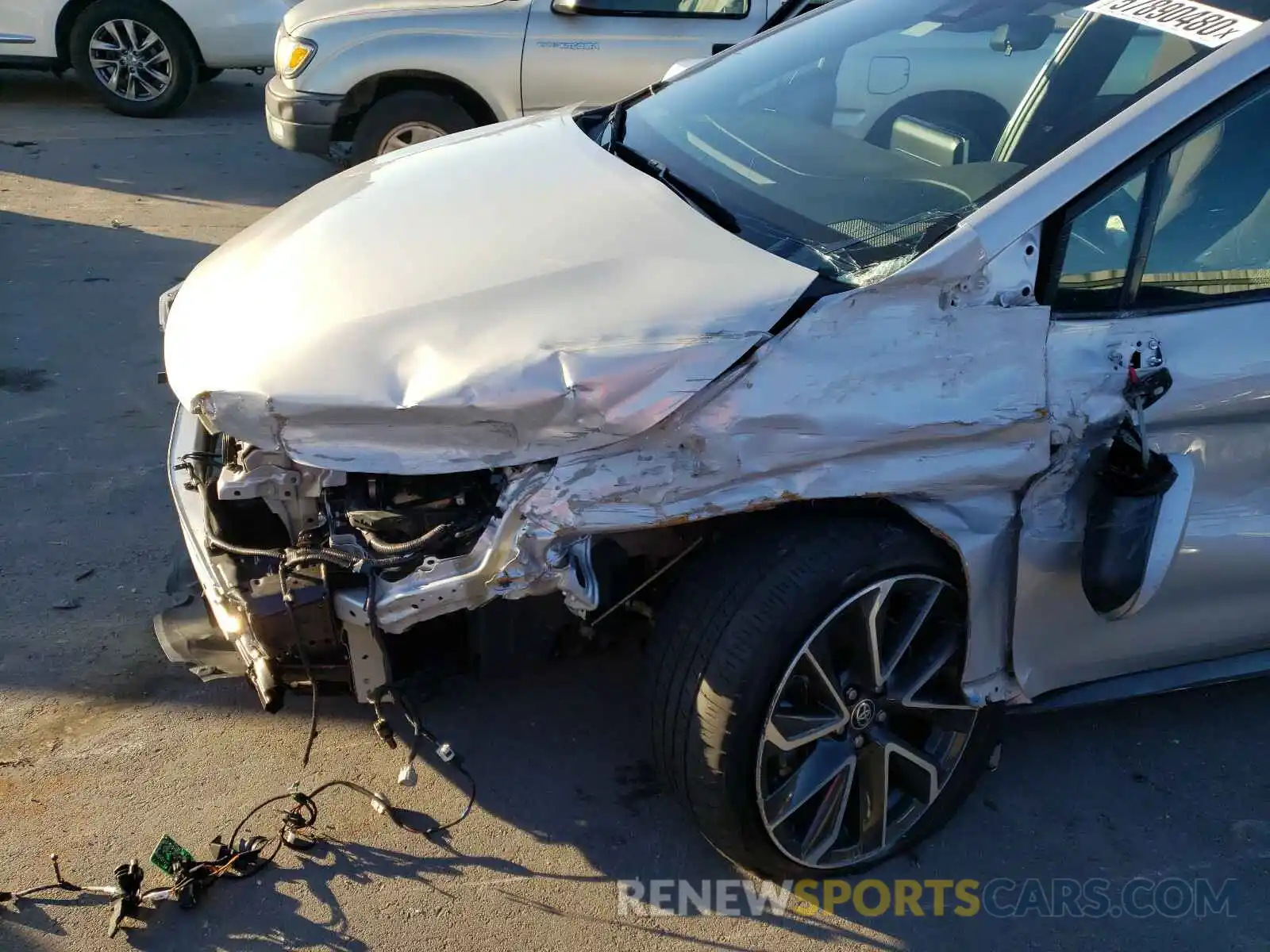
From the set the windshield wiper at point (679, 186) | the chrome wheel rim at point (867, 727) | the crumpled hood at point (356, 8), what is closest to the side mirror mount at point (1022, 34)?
the windshield wiper at point (679, 186)

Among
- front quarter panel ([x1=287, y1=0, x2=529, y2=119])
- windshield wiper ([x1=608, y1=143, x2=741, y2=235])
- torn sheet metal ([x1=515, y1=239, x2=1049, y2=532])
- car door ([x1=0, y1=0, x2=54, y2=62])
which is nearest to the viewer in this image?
torn sheet metal ([x1=515, y1=239, x2=1049, y2=532])

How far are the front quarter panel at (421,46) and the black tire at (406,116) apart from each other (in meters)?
0.14

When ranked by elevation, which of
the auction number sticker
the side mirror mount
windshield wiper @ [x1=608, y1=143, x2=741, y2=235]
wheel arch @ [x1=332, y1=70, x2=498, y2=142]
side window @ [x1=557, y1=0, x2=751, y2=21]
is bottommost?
wheel arch @ [x1=332, y1=70, x2=498, y2=142]

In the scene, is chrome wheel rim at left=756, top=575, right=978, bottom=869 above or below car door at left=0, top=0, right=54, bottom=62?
below

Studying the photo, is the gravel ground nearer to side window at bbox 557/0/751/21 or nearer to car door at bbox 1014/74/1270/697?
car door at bbox 1014/74/1270/697

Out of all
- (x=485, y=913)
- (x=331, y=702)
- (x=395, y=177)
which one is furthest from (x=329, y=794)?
(x=395, y=177)

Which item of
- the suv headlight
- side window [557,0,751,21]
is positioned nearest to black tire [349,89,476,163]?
the suv headlight

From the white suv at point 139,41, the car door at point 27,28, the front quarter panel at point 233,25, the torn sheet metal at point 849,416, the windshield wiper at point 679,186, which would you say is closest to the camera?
the torn sheet metal at point 849,416

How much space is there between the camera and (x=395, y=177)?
3.10 metres

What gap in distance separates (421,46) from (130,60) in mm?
3623

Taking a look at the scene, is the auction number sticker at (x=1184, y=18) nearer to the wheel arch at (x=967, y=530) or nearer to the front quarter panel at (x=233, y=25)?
the wheel arch at (x=967, y=530)

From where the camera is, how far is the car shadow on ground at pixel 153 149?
7.30 m

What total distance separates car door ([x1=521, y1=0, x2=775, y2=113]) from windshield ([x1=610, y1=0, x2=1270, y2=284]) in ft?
9.35

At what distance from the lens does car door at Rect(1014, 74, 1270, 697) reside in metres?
2.30
